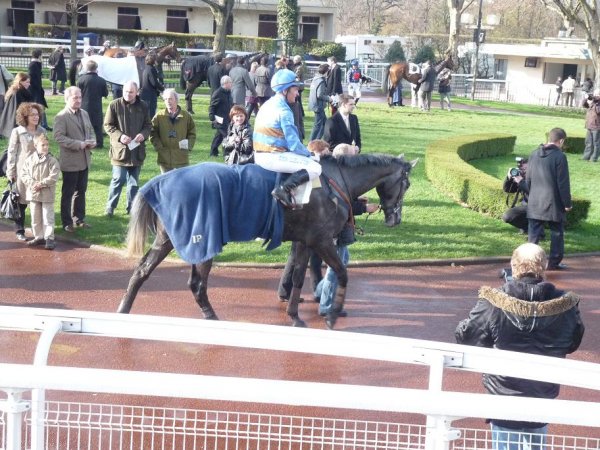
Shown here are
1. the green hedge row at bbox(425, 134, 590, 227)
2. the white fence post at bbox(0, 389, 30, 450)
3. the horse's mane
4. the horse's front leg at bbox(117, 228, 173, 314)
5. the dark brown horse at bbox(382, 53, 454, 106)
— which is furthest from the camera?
the dark brown horse at bbox(382, 53, 454, 106)

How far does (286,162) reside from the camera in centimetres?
800

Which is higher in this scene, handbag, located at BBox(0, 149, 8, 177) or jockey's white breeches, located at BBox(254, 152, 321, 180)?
jockey's white breeches, located at BBox(254, 152, 321, 180)

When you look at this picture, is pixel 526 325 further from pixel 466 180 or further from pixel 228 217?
pixel 466 180

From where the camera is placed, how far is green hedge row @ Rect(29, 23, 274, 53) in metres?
43.4

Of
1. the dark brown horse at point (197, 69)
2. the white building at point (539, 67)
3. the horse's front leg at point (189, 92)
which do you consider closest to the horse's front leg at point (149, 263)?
the dark brown horse at point (197, 69)

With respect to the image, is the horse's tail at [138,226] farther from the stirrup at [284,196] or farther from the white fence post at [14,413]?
the white fence post at [14,413]

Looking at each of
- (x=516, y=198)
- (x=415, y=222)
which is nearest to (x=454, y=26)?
(x=415, y=222)

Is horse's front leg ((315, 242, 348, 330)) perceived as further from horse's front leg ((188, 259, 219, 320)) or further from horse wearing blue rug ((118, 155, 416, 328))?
horse's front leg ((188, 259, 219, 320))

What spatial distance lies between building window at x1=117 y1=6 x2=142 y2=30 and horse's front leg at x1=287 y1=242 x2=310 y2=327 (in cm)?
4180

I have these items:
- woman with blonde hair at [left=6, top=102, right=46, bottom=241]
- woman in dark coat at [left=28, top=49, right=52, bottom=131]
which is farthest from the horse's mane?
woman in dark coat at [left=28, top=49, right=52, bottom=131]

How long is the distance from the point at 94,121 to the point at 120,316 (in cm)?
1343

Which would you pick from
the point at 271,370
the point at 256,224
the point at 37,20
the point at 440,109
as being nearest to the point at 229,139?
the point at 256,224

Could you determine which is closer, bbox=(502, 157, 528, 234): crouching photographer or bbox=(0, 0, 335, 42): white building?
bbox=(502, 157, 528, 234): crouching photographer

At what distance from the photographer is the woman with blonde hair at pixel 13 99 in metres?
14.8
